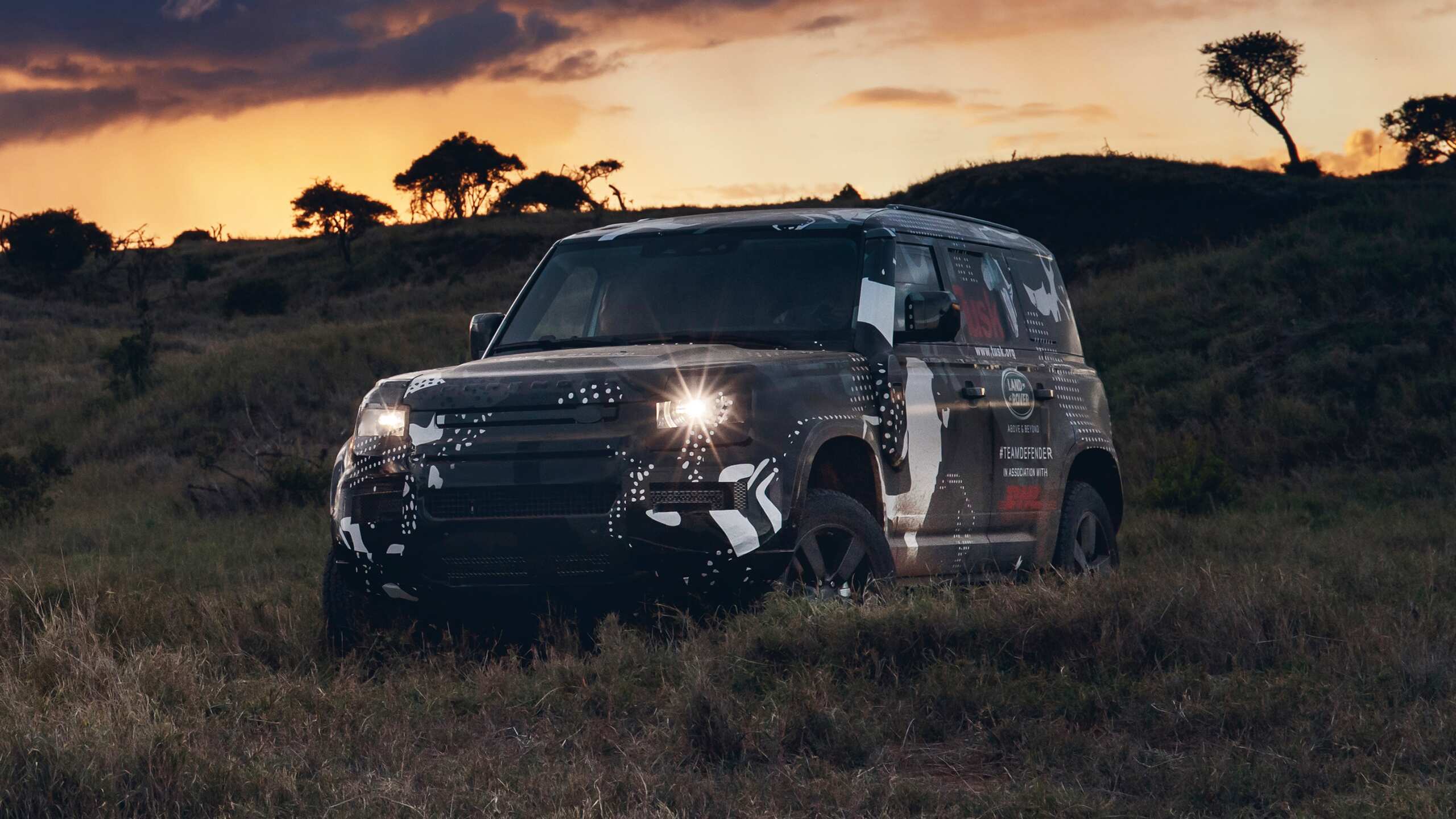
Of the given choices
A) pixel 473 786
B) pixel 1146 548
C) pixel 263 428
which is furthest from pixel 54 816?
pixel 263 428

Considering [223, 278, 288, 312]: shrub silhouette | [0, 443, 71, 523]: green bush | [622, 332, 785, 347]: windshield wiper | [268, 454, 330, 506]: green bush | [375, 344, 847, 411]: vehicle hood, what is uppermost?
[223, 278, 288, 312]: shrub silhouette

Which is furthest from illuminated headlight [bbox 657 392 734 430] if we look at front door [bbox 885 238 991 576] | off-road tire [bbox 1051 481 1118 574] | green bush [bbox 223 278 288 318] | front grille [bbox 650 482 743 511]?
green bush [bbox 223 278 288 318]

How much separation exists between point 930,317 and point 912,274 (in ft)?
1.76

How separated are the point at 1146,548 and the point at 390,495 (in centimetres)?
689

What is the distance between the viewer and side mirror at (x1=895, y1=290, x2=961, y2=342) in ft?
22.5

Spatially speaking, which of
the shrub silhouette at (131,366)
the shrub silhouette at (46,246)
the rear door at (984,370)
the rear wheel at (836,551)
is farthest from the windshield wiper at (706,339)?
the shrub silhouette at (46,246)

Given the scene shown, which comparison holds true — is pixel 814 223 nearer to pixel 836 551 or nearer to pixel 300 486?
pixel 836 551

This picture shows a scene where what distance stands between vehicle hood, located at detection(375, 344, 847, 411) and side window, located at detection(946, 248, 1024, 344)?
4.97 feet

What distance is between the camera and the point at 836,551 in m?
6.39

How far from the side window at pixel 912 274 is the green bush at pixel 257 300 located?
42.9 m

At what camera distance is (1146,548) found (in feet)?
37.2

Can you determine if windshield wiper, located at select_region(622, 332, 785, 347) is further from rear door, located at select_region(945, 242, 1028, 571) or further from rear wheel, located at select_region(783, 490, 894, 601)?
rear door, located at select_region(945, 242, 1028, 571)

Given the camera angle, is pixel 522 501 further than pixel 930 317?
No

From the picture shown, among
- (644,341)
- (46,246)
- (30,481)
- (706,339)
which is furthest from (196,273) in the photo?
(706,339)
